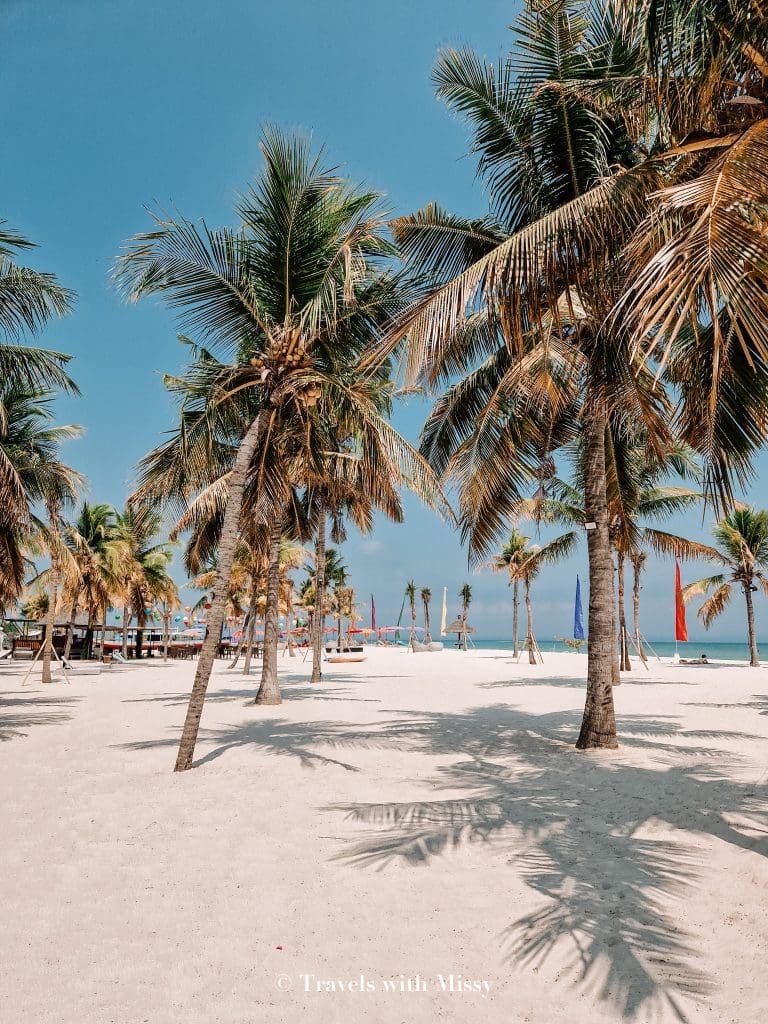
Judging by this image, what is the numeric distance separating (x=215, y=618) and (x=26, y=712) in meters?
8.65

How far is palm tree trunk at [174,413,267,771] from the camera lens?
7723mm

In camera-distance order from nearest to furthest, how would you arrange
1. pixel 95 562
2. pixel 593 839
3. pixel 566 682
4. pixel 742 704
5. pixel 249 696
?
pixel 593 839 < pixel 742 704 < pixel 249 696 < pixel 566 682 < pixel 95 562

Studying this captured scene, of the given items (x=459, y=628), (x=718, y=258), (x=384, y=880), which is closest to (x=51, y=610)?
(x=384, y=880)

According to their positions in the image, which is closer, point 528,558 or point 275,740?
point 275,740

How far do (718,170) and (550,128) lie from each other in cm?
448

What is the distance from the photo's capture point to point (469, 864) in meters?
4.76

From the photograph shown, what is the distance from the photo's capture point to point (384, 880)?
4.48 metres

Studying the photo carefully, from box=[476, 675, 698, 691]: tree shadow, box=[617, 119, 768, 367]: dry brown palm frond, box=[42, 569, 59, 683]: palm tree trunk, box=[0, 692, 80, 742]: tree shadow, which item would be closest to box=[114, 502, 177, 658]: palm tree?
box=[42, 569, 59, 683]: palm tree trunk

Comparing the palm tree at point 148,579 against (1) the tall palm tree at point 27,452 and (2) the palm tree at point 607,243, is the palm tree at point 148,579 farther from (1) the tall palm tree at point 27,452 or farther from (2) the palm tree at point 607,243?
(2) the palm tree at point 607,243

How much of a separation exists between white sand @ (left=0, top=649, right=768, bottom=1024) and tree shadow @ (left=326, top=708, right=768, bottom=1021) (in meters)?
0.02

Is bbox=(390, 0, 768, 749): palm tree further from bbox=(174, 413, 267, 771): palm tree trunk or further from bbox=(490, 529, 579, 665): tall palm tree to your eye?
bbox=(490, 529, 579, 665): tall palm tree

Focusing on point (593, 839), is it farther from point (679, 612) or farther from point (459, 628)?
point (459, 628)

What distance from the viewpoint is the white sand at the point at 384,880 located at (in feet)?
10.1

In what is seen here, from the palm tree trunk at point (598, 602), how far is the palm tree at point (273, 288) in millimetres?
3210
